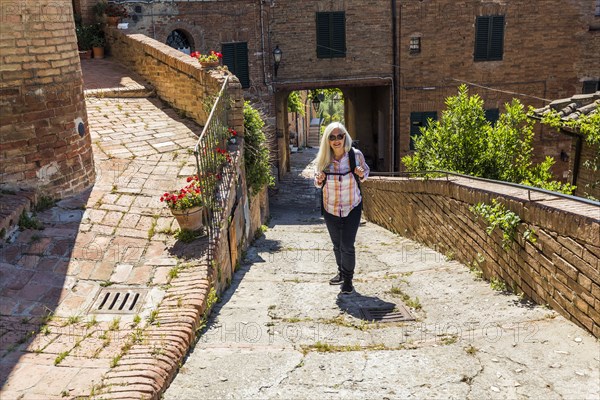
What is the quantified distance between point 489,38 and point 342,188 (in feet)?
44.6

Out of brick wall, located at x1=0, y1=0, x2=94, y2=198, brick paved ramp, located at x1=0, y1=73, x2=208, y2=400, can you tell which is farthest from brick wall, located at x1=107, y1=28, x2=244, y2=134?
brick wall, located at x1=0, y1=0, x2=94, y2=198

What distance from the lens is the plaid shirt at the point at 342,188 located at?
19.1ft

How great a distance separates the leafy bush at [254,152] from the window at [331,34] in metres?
8.38

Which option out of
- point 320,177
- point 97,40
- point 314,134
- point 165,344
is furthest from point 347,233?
point 314,134

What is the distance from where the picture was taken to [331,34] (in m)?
17.3

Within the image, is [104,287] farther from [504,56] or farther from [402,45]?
[504,56]

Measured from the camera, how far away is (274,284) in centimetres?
647

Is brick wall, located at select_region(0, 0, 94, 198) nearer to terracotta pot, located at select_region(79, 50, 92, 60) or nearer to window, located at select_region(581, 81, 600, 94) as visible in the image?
terracotta pot, located at select_region(79, 50, 92, 60)

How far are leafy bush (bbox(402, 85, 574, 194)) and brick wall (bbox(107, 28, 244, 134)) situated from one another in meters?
3.19

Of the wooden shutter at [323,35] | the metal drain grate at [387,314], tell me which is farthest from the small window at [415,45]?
the metal drain grate at [387,314]

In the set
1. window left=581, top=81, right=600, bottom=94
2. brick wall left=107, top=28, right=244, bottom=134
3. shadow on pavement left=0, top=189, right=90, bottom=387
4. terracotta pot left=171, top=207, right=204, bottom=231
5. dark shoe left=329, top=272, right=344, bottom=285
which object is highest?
brick wall left=107, top=28, right=244, bottom=134

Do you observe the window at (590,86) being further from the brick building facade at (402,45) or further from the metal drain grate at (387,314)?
the metal drain grate at (387,314)

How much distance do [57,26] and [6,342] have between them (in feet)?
13.2

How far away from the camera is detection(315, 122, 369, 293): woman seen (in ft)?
18.9
